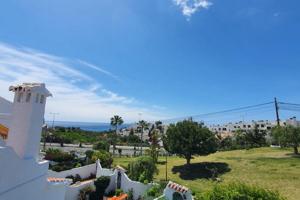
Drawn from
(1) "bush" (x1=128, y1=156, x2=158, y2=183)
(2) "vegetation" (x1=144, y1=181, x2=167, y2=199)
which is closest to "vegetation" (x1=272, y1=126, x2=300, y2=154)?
(1) "bush" (x1=128, y1=156, x2=158, y2=183)

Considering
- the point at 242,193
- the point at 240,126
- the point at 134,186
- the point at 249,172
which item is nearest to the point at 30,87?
the point at 242,193

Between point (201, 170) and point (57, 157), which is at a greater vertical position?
point (57, 157)

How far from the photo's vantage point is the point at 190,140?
143 ft

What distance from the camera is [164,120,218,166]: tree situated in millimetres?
43719

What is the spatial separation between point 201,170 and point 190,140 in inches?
199

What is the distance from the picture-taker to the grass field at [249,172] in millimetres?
31855

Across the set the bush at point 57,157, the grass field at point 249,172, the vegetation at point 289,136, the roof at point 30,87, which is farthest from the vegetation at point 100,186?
the vegetation at point 289,136

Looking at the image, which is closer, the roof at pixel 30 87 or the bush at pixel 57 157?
the roof at pixel 30 87

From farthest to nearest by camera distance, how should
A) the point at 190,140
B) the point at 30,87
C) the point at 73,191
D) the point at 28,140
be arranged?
the point at 190,140
the point at 73,191
the point at 30,87
the point at 28,140

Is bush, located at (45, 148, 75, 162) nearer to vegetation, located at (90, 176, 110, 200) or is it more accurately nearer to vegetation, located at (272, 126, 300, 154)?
vegetation, located at (90, 176, 110, 200)

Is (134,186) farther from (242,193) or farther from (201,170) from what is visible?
(242,193)

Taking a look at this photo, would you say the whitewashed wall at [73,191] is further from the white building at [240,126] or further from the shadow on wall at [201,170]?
the white building at [240,126]

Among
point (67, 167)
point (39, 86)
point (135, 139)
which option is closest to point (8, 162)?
point (39, 86)

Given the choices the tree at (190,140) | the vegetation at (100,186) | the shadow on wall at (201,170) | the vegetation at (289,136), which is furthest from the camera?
the vegetation at (289,136)
